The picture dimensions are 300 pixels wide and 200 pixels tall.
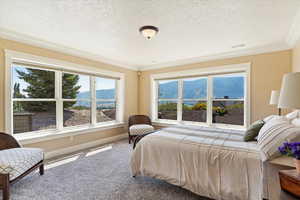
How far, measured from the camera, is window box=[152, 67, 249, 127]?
12.5ft

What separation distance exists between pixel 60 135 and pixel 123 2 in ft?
10.1

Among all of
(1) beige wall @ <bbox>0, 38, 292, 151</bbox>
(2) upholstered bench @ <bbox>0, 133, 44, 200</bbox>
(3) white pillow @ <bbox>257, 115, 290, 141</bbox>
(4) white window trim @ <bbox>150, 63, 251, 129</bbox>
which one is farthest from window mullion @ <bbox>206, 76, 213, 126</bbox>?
(2) upholstered bench @ <bbox>0, 133, 44, 200</bbox>

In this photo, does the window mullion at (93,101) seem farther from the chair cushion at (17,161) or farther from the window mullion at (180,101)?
the window mullion at (180,101)

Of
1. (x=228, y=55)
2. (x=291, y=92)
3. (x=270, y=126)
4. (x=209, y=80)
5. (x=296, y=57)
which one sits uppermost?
(x=228, y=55)

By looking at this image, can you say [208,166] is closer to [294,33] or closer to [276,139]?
[276,139]

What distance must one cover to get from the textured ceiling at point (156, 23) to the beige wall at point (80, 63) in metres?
0.26

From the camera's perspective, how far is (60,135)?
3.33m

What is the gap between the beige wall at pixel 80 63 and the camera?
2.57m

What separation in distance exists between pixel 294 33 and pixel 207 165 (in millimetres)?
2757

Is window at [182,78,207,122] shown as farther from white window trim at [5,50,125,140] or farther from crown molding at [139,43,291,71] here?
white window trim at [5,50,125,140]

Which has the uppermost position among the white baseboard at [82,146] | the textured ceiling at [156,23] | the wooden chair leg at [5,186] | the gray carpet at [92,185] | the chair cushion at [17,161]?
the textured ceiling at [156,23]

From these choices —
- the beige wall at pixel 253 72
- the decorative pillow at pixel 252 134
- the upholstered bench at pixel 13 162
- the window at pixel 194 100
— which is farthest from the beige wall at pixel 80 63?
the decorative pillow at pixel 252 134

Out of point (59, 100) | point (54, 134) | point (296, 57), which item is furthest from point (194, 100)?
point (54, 134)

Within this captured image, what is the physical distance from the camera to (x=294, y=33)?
2.51 m
